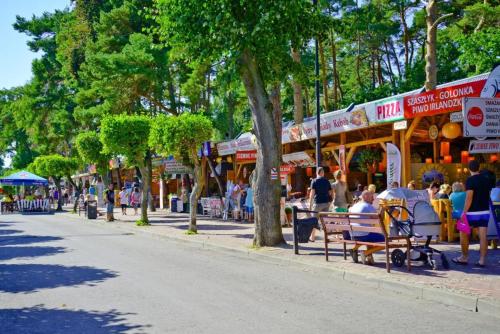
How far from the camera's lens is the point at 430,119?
1822cm

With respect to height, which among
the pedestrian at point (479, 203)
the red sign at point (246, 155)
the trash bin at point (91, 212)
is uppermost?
the red sign at point (246, 155)

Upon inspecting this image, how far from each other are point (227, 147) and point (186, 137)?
8.27 m

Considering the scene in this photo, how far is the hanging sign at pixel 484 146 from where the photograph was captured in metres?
12.3

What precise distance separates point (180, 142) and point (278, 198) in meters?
5.89

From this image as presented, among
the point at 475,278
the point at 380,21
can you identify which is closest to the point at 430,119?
the point at 475,278

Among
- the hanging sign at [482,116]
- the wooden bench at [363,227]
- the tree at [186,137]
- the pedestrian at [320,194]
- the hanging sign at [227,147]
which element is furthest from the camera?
the hanging sign at [227,147]

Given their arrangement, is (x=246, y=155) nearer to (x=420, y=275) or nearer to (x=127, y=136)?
(x=127, y=136)

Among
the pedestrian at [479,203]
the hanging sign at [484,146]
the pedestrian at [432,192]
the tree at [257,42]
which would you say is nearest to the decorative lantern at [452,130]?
the pedestrian at [432,192]

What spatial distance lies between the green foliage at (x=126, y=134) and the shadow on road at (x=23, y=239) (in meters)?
5.01

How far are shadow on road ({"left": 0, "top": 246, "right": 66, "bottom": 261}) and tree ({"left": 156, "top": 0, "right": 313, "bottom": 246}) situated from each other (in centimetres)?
543

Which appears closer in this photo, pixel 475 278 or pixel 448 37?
pixel 475 278

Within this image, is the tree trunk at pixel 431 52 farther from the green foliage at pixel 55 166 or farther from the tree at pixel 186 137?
the green foliage at pixel 55 166

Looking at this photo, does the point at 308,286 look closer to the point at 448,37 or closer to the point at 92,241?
the point at 92,241

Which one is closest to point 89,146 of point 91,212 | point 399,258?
point 91,212
